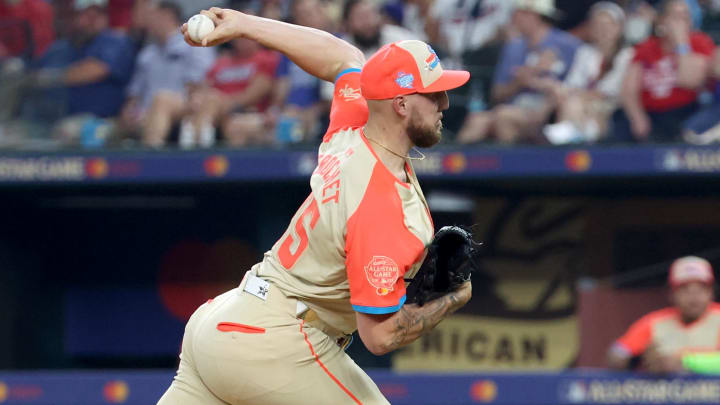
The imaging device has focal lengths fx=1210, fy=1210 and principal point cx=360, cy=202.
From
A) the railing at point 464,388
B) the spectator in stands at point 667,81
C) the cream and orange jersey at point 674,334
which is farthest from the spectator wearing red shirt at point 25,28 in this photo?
the cream and orange jersey at point 674,334

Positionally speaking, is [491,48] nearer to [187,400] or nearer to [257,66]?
[257,66]

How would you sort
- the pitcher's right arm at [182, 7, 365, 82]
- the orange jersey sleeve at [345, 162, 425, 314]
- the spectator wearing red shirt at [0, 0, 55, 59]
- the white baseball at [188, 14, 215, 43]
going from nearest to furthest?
the orange jersey sleeve at [345, 162, 425, 314]
the white baseball at [188, 14, 215, 43]
the pitcher's right arm at [182, 7, 365, 82]
the spectator wearing red shirt at [0, 0, 55, 59]

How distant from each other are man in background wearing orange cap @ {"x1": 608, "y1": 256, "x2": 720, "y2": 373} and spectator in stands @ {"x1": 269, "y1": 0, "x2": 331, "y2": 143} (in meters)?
2.19

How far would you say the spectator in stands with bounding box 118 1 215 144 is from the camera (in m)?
7.44

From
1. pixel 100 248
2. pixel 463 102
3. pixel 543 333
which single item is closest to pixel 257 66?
pixel 463 102

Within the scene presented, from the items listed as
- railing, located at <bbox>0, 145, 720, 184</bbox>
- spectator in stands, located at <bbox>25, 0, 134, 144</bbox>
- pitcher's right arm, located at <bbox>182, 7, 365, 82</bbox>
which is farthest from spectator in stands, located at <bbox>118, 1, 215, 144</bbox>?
pitcher's right arm, located at <bbox>182, 7, 365, 82</bbox>

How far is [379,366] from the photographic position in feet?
25.1

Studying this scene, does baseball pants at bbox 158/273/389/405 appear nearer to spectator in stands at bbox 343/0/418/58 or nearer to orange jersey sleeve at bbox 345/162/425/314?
orange jersey sleeve at bbox 345/162/425/314

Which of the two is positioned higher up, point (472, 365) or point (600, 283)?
point (600, 283)

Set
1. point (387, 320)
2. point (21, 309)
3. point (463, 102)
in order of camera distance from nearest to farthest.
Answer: point (387, 320) → point (463, 102) → point (21, 309)

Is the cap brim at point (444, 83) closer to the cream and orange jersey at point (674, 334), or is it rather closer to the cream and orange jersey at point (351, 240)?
the cream and orange jersey at point (351, 240)

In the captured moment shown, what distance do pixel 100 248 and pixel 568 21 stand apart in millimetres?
3533

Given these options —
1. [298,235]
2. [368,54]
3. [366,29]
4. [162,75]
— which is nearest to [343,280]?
[298,235]

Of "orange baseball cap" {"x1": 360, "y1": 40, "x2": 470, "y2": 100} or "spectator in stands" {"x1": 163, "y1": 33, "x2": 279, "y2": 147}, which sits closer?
"orange baseball cap" {"x1": 360, "y1": 40, "x2": 470, "y2": 100}
